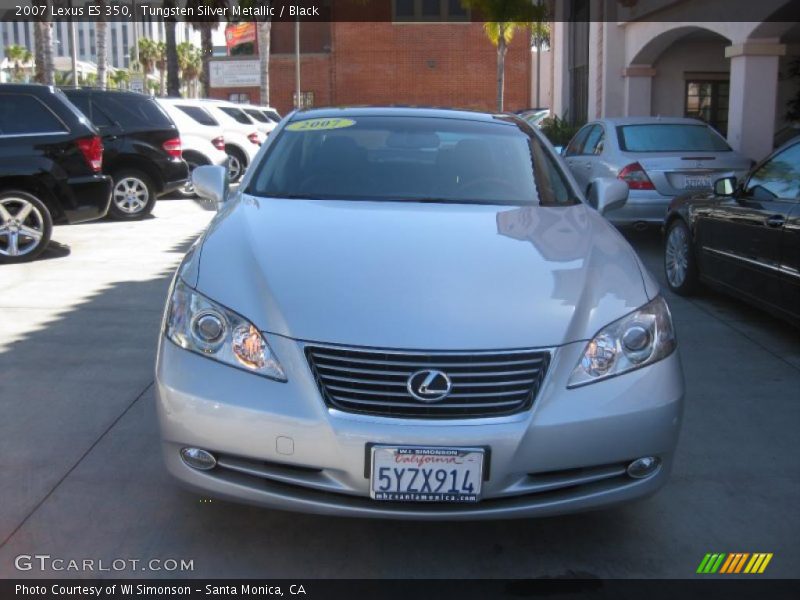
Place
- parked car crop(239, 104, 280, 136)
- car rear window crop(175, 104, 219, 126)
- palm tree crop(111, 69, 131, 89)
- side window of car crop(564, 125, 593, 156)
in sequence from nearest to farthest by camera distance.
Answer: side window of car crop(564, 125, 593, 156)
car rear window crop(175, 104, 219, 126)
parked car crop(239, 104, 280, 136)
palm tree crop(111, 69, 131, 89)

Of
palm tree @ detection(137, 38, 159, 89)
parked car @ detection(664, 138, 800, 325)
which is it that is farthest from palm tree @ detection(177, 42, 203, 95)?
parked car @ detection(664, 138, 800, 325)

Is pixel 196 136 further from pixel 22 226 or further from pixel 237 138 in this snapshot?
pixel 22 226

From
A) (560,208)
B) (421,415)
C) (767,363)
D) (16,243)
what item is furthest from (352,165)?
(16,243)

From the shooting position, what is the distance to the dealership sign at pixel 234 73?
47875 mm

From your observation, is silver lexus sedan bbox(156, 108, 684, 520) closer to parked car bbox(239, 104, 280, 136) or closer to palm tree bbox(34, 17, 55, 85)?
parked car bbox(239, 104, 280, 136)

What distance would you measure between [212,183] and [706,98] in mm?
17037

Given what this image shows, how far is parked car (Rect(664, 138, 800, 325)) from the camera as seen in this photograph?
5988mm

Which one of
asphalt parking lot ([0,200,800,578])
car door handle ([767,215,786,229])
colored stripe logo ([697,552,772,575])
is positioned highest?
car door handle ([767,215,786,229])

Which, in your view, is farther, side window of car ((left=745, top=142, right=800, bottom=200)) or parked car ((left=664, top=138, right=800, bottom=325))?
side window of car ((left=745, top=142, right=800, bottom=200))

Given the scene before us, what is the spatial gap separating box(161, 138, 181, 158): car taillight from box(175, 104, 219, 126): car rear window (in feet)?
12.3

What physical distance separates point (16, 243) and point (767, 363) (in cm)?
690

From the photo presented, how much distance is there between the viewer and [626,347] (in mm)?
3258

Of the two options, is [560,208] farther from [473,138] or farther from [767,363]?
[767,363]

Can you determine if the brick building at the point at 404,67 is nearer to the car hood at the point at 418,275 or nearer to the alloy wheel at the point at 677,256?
the alloy wheel at the point at 677,256
